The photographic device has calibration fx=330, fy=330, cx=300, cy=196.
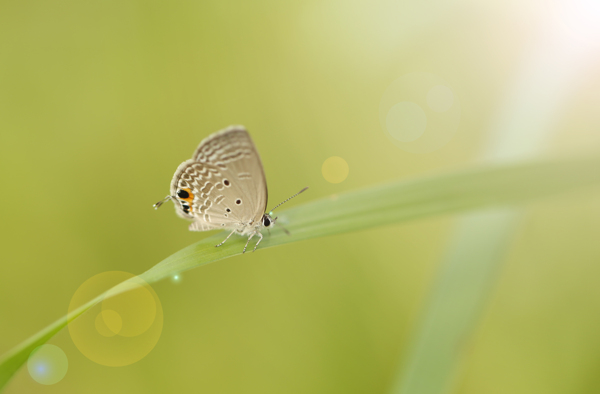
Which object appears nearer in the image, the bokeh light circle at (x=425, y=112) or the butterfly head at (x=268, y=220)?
the butterfly head at (x=268, y=220)

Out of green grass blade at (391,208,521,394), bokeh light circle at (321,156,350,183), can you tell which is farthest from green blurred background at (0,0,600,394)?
green grass blade at (391,208,521,394)

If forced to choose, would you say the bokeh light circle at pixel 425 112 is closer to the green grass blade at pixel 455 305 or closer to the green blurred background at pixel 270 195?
the green blurred background at pixel 270 195

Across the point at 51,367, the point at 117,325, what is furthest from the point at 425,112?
the point at 51,367

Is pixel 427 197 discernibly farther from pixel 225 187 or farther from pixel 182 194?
pixel 182 194

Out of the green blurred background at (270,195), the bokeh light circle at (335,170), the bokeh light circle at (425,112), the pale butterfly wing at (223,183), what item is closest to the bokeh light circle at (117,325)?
the green blurred background at (270,195)

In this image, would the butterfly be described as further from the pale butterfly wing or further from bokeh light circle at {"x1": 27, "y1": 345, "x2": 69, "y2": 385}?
bokeh light circle at {"x1": 27, "y1": 345, "x2": 69, "y2": 385}

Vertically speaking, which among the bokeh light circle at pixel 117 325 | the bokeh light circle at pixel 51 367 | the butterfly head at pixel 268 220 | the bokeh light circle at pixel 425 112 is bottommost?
the bokeh light circle at pixel 51 367
